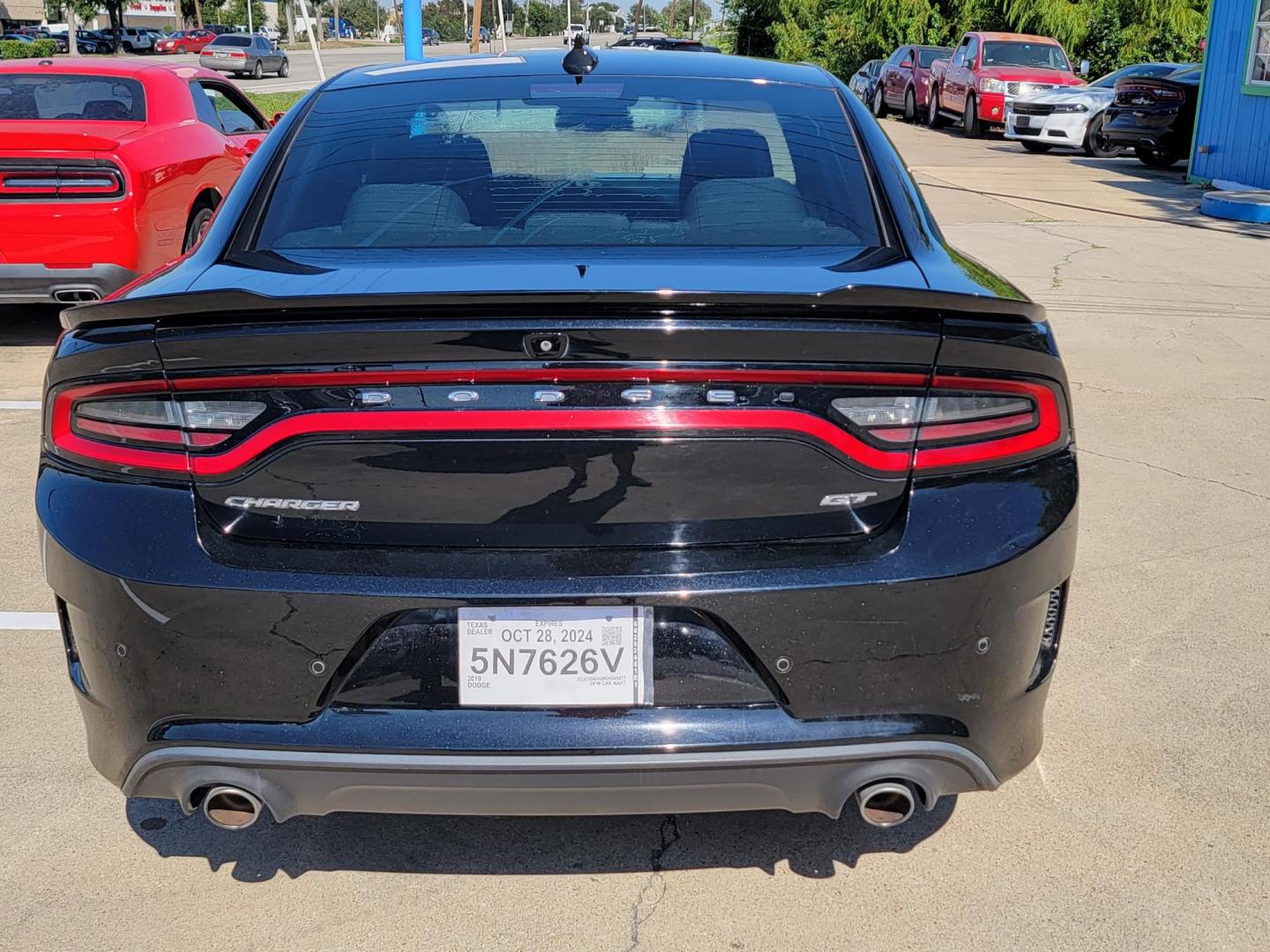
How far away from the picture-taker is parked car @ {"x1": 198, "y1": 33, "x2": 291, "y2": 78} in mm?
50312

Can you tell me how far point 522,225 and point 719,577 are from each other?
113cm

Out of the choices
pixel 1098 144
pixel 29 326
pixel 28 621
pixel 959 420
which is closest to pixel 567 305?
pixel 959 420

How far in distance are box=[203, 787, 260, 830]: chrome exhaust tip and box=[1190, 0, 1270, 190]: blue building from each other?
16.5 m

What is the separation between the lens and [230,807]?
8.14 feet

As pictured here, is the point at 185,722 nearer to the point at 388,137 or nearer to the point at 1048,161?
the point at 388,137

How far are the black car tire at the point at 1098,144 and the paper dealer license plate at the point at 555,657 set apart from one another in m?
21.1

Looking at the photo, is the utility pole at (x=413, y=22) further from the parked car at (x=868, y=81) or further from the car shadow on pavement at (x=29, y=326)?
the parked car at (x=868, y=81)

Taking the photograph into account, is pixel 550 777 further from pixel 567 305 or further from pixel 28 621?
pixel 28 621

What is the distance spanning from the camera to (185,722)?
2406 millimetres

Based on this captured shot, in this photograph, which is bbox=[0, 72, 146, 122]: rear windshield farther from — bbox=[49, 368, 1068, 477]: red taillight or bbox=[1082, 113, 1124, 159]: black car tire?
bbox=[1082, 113, 1124, 159]: black car tire

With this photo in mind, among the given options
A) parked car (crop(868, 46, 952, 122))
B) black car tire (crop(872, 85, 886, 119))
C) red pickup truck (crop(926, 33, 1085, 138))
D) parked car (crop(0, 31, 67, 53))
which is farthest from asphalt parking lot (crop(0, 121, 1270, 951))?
parked car (crop(0, 31, 67, 53))

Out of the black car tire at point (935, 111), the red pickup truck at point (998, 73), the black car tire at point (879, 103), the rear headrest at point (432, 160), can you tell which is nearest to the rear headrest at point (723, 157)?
the rear headrest at point (432, 160)

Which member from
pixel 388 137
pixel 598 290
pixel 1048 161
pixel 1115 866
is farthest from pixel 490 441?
pixel 1048 161

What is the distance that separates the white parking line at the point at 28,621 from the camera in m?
4.14
